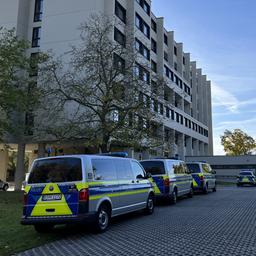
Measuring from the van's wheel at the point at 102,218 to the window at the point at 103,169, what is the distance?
2.57 feet

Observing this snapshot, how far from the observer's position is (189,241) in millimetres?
7941

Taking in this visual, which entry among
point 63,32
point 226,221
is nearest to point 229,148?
point 63,32

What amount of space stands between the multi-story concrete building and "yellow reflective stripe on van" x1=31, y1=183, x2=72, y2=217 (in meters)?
14.9

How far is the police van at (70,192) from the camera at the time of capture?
8719mm

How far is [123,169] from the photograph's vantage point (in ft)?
36.6

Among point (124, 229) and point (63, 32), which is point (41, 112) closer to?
point (63, 32)

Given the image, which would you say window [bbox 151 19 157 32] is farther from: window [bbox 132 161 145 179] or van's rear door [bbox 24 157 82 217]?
van's rear door [bbox 24 157 82 217]

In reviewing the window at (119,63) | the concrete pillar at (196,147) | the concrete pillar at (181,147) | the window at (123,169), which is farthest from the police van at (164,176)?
the concrete pillar at (196,147)

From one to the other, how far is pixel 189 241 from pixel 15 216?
22.8 ft

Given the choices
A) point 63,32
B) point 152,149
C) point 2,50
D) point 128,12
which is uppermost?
point 128,12

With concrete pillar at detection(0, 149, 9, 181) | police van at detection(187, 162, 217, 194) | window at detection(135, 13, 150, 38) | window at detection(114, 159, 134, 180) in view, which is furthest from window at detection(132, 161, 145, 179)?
concrete pillar at detection(0, 149, 9, 181)

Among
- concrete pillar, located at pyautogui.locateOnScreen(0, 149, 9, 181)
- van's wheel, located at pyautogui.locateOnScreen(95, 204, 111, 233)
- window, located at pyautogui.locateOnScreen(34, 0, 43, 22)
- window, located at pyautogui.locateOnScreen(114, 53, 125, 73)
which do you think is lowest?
van's wheel, located at pyautogui.locateOnScreen(95, 204, 111, 233)

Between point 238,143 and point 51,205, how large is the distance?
3053 inches

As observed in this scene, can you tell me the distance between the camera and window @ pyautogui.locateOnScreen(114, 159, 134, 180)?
35.4 feet
